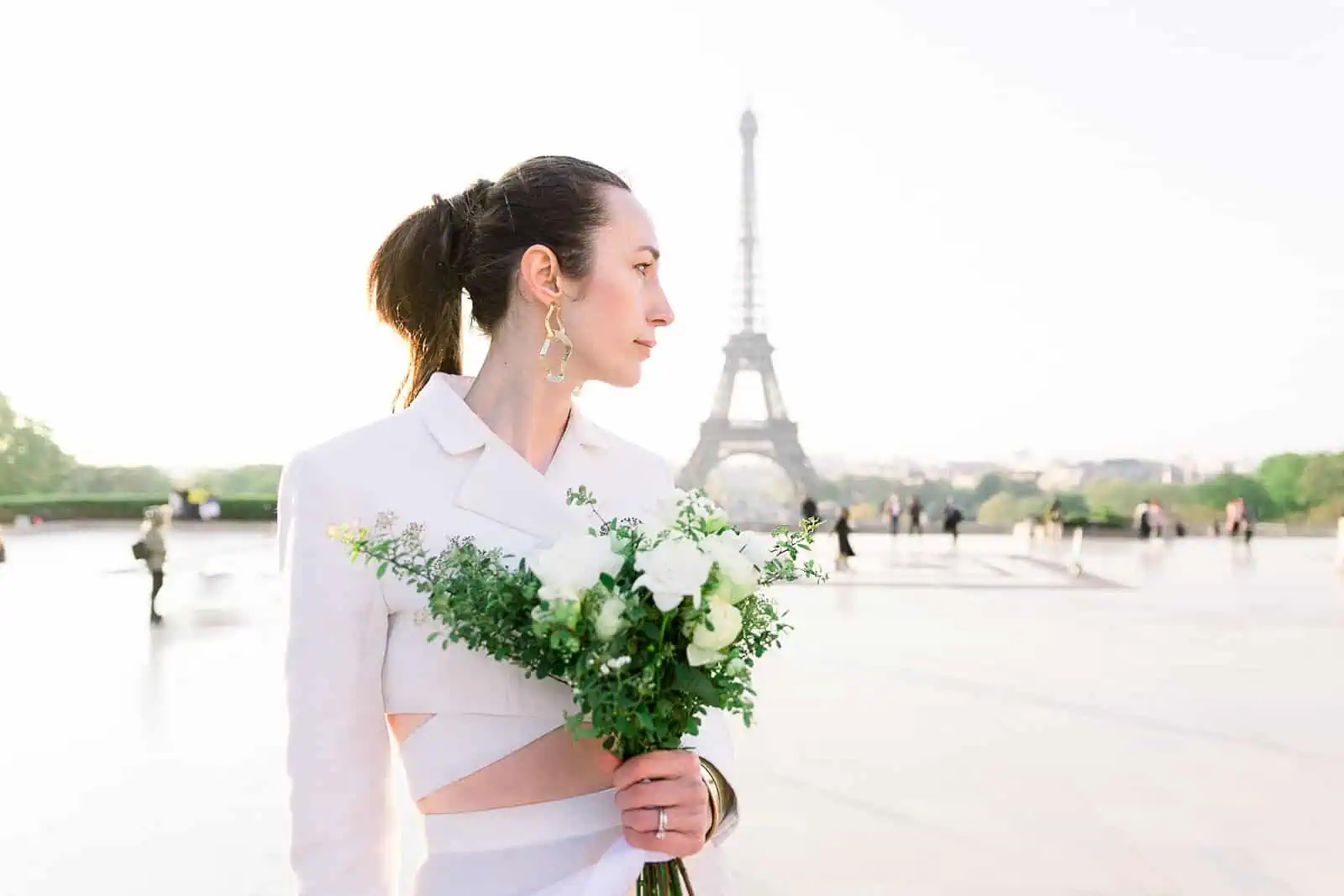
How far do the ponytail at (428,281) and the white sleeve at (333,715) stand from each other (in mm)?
360

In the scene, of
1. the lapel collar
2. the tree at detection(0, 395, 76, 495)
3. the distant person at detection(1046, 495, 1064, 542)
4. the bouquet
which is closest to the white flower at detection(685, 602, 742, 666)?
the bouquet

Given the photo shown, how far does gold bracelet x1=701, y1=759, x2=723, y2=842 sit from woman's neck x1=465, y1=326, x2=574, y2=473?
47 cm

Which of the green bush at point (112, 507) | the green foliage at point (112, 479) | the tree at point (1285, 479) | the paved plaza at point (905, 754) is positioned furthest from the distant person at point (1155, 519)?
Result: the green foliage at point (112, 479)

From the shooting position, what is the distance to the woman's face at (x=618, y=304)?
5.34 ft

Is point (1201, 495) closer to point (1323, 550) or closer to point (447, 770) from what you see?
point (1323, 550)

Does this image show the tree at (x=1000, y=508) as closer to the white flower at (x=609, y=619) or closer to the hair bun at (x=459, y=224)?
the hair bun at (x=459, y=224)

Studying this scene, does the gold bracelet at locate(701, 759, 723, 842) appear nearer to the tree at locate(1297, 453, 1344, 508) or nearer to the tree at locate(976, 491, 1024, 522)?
the tree at locate(976, 491, 1024, 522)

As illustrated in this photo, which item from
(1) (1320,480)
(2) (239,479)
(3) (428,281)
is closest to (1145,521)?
(1) (1320,480)

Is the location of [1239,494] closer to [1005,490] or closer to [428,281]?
[1005,490]

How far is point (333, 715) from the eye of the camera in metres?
1.47

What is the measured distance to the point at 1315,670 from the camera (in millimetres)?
8438

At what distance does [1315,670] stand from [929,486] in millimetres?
54855

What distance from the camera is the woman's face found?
1.63 metres

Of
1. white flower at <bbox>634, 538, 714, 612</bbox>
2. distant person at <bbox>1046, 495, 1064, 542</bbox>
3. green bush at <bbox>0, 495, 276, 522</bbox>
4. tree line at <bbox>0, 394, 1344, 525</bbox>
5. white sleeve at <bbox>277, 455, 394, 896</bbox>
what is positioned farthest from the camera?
tree line at <bbox>0, 394, 1344, 525</bbox>
